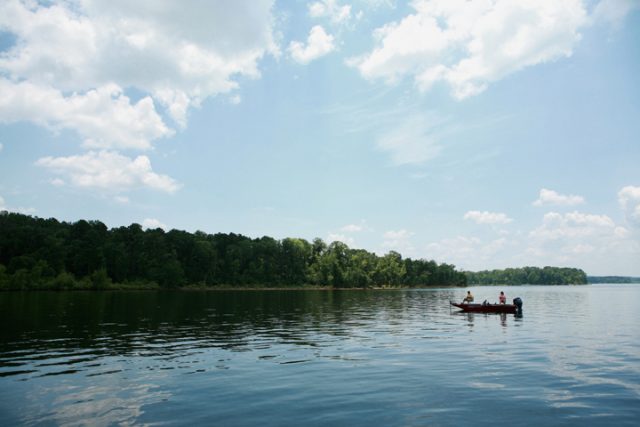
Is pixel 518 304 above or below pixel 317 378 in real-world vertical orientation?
above

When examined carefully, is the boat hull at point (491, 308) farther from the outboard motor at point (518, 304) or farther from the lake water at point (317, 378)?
the lake water at point (317, 378)

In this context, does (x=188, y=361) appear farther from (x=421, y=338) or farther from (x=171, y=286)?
(x=171, y=286)

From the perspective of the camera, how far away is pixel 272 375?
23.4 metres

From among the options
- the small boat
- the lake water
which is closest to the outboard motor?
the small boat

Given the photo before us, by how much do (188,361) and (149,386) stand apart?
6435 millimetres

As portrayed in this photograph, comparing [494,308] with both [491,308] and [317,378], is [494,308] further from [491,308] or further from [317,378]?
Result: [317,378]

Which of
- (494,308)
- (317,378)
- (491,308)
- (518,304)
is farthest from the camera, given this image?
(491,308)

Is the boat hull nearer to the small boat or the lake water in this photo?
the small boat

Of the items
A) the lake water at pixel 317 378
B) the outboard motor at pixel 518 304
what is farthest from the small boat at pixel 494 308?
the lake water at pixel 317 378

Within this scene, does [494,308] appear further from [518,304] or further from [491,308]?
[518,304]

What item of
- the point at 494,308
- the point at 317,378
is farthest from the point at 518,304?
the point at 317,378

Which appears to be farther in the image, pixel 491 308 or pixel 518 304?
pixel 491 308

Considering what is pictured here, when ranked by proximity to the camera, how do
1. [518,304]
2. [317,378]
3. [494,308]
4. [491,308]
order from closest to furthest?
[317,378]
[518,304]
[494,308]
[491,308]

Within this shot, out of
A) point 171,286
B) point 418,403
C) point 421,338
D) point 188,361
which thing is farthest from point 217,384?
point 171,286
